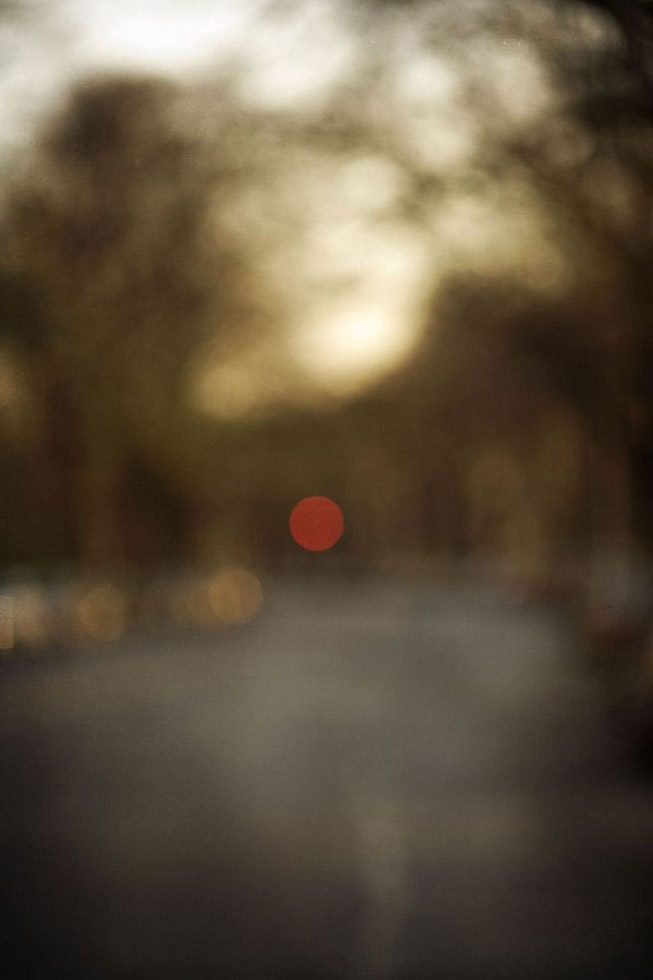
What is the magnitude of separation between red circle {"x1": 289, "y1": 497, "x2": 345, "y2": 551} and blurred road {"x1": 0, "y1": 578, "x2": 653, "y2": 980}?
228ft

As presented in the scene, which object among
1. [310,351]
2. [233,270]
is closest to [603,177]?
[233,270]

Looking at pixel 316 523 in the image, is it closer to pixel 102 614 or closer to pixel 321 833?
pixel 102 614

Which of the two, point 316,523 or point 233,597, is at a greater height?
point 316,523

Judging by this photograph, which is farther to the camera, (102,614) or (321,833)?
(102,614)

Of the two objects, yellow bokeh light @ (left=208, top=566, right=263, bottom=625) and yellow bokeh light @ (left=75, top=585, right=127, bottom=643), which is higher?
yellow bokeh light @ (left=75, top=585, right=127, bottom=643)

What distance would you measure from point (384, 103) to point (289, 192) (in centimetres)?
162

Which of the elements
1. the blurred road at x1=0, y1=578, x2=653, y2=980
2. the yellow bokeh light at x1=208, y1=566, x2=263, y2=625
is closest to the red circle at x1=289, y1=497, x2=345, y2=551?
the yellow bokeh light at x1=208, y1=566, x2=263, y2=625

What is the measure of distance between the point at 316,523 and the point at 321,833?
279 feet

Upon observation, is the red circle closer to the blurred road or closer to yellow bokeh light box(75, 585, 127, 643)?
yellow bokeh light box(75, 585, 127, 643)

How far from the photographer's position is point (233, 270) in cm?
1595

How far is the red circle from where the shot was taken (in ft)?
302

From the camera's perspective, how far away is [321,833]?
10.0 metres

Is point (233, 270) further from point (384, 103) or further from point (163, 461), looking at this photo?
point (163, 461)

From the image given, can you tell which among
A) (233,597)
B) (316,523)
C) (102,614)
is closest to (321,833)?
(102,614)
